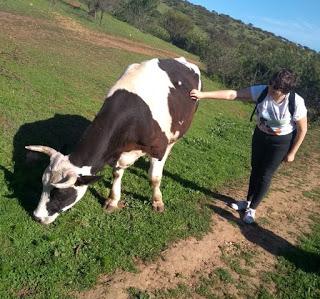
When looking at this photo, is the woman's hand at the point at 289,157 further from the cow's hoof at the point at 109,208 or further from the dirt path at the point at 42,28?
the dirt path at the point at 42,28

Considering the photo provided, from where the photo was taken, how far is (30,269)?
5207 millimetres

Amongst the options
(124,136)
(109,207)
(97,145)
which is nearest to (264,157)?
(124,136)

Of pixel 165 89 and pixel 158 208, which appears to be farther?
pixel 158 208

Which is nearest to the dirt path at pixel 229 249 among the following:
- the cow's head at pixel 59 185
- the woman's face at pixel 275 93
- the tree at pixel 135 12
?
the cow's head at pixel 59 185

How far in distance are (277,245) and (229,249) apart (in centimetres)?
96

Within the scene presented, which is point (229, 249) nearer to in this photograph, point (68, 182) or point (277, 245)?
point (277, 245)

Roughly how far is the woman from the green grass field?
1245 millimetres

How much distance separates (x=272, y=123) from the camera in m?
6.73

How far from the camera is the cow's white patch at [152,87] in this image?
6.41m

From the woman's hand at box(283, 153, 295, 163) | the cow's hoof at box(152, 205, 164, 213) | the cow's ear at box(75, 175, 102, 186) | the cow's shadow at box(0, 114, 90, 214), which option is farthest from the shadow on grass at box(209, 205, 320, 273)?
the cow's shadow at box(0, 114, 90, 214)

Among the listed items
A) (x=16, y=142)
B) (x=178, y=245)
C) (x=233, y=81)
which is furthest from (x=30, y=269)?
(x=233, y=81)

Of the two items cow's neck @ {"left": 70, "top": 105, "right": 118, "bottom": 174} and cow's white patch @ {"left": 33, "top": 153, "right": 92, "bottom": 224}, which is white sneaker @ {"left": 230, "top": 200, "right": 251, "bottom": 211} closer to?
cow's neck @ {"left": 70, "top": 105, "right": 118, "bottom": 174}

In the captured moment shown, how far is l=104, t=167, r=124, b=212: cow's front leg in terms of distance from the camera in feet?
22.6

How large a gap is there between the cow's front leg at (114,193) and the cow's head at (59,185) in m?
1.11
